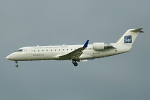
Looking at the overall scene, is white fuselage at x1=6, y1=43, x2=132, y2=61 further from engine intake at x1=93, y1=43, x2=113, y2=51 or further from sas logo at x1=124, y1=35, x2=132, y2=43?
sas logo at x1=124, y1=35, x2=132, y2=43

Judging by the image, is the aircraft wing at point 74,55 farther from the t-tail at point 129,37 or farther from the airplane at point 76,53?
the t-tail at point 129,37

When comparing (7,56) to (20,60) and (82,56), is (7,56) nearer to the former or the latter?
(20,60)

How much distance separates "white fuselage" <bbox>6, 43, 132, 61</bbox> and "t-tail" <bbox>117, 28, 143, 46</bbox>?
679mm

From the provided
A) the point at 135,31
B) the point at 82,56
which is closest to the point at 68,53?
the point at 82,56

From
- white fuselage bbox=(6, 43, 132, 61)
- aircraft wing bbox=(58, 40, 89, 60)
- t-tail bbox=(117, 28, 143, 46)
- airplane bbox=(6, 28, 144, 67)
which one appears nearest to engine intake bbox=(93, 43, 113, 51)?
airplane bbox=(6, 28, 144, 67)

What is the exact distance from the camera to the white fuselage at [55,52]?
61656mm

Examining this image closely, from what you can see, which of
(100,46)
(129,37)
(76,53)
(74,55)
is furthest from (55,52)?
(129,37)

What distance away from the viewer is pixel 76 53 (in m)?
60.3

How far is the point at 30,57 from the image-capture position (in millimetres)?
63062

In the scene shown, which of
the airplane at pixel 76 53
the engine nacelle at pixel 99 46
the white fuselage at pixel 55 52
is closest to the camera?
the engine nacelle at pixel 99 46

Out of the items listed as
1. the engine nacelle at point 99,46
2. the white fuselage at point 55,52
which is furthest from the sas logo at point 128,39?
the engine nacelle at point 99,46

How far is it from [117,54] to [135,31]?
4275 millimetres

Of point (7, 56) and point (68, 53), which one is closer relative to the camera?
point (68, 53)

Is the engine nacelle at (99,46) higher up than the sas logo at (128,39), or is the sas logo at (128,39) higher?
the sas logo at (128,39)
